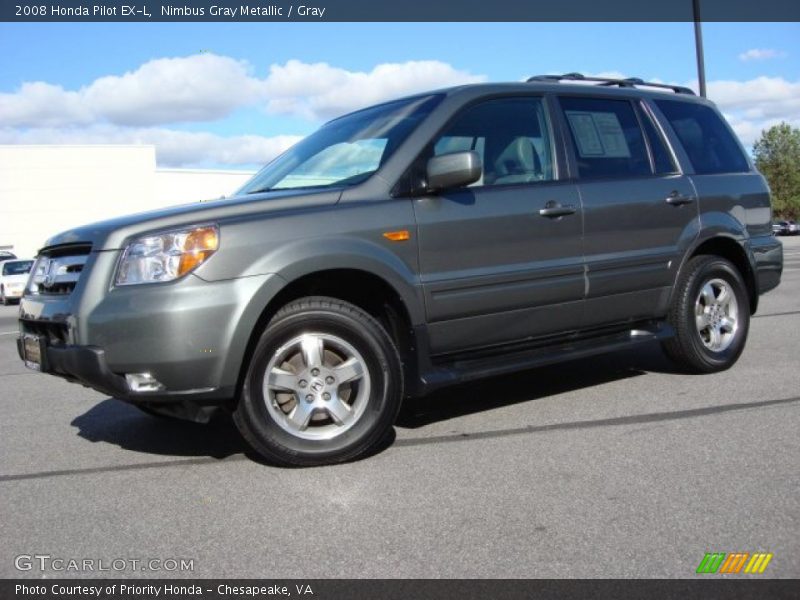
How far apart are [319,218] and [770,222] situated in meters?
3.97

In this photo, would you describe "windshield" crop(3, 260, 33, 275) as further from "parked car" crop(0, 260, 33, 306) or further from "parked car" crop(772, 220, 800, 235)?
"parked car" crop(772, 220, 800, 235)

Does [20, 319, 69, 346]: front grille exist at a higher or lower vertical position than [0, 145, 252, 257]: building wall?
lower

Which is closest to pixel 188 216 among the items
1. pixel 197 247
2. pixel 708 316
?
pixel 197 247

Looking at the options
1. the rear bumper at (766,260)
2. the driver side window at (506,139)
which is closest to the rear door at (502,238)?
the driver side window at (506,139)

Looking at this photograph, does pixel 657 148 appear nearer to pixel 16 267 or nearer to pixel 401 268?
pixel 401 268

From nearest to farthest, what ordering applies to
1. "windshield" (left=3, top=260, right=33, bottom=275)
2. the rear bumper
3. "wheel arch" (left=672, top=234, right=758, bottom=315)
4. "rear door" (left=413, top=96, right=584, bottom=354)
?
"rear door" (left=413, top=96, right=584, bottom=354) → "wheel arch" (left=672, top=234, right=758, bottom=315) → the rear bumper → "windshield" (left=3, top=260, right=33, bottom=275)

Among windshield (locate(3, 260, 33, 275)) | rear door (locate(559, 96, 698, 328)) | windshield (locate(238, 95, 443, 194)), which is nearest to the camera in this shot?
windshield (locate(238, 95, 443, 194))

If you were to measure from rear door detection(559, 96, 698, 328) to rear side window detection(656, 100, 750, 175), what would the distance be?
0.27m

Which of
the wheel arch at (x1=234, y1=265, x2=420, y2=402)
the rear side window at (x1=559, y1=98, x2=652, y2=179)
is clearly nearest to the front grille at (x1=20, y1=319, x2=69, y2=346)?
the wheel arch at (x1=234, y1=265, x2=420, y2=402)

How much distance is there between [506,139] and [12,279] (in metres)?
22.0

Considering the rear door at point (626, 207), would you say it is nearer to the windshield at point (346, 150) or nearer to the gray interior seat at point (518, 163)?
the gray interior seat at point (518, 163)

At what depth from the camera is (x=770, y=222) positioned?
6523mm

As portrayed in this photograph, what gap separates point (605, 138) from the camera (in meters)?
5.50

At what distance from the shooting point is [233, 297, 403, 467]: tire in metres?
4.06
